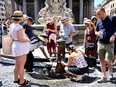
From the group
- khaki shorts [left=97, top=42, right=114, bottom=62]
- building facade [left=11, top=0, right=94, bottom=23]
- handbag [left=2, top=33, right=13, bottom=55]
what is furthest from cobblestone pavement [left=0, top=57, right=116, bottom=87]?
building facade [left=11, top=0, right=94, bottom=23]

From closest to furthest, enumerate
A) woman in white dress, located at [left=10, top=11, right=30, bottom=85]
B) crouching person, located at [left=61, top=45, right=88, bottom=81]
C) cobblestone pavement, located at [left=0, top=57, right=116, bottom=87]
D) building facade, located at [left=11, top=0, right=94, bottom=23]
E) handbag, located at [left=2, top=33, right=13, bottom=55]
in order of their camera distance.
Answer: woman in white dress, located at [left=10, top=11, right=30, bottom=85] → cobblestone pavement, located at [left=0, top=57, right=116, bottom=87] → crouching person, located at [left=61, top=45, right=88, bottom=81] → handbag, located at [left=2, top=33, right=13, bottom=55] → building facade, located at [left=11, top=0, right=94, bottom=23]

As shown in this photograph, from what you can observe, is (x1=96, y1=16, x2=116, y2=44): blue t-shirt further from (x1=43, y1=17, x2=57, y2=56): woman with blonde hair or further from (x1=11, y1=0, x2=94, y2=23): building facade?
(x1=11, y1=0, x2=94, y2=23): building facade

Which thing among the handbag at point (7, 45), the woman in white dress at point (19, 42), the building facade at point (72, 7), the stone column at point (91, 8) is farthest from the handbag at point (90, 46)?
the stone column at point (91, 8)

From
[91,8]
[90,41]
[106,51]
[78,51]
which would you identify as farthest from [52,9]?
[91,8]

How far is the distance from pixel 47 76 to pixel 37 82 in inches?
25.3

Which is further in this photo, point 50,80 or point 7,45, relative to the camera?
point 7,45

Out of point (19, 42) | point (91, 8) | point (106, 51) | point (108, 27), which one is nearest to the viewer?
point (19, 42)

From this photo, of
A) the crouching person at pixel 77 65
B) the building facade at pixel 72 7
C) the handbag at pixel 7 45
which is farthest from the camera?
the building facade at pixel 72 7

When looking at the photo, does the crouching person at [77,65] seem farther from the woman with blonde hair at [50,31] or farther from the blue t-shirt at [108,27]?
the woman with blonde hair at [50,31]

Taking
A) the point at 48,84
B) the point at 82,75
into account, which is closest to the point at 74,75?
the point at 82,75

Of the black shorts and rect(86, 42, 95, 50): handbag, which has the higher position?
rect(86, 42, 95, 50): handbag

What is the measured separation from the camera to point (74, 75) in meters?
6.62

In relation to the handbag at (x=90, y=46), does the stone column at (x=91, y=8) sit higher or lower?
higher

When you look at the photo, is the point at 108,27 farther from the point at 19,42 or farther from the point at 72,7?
the point at 72,7
